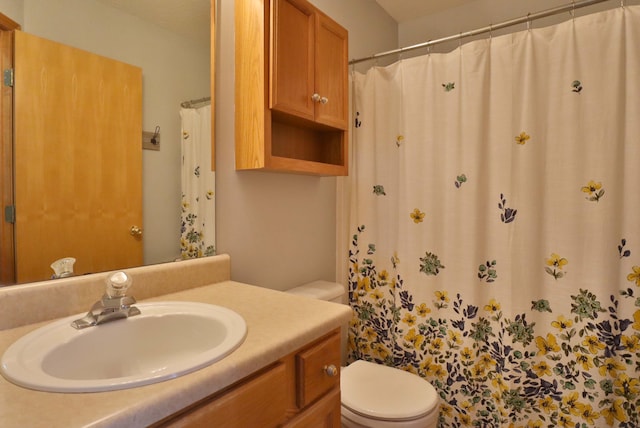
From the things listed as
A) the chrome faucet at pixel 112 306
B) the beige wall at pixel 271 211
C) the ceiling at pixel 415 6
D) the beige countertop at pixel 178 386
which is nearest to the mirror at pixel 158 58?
the beige wall at pixel 271 211

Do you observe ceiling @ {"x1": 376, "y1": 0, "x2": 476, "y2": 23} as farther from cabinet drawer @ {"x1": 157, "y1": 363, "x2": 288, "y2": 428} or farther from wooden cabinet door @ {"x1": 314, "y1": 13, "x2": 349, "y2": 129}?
cabinet drawer @ {"x1": 157, "y1": 363, "x2": 288, "y2": 428}

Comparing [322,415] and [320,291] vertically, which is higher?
[320,291]

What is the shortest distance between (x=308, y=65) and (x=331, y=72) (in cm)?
16

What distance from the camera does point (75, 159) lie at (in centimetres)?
89

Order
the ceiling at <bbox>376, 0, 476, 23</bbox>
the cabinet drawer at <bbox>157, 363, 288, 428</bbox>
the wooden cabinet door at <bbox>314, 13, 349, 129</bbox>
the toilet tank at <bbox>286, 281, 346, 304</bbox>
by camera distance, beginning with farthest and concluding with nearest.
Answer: the ceiling at <bbox>376, 0, 476, 23</bbox>
the toilet tank at <bbox>286, 281, 346, 304</bbox>
the wooden cabinet door at <bbox>314, 13, 349, 129</bbox>
the cabinet drawer at <bbox>157, 363, 288, 428</bbox>

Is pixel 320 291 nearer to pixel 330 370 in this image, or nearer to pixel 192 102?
pixel 330 370

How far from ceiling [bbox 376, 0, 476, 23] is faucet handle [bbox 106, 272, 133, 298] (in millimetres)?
2281

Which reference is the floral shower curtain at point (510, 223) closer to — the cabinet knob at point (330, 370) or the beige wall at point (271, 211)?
the beige wall at point (271, 211)

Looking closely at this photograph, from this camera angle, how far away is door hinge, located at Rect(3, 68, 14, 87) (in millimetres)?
785

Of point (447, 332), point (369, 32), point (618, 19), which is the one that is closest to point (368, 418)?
point (447, 332)

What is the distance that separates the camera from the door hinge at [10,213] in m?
0.80

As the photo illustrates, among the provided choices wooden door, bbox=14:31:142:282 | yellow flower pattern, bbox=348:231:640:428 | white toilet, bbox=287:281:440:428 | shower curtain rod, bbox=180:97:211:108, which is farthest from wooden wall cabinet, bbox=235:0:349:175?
yellow flower pattern, bbox=348:231:640:428

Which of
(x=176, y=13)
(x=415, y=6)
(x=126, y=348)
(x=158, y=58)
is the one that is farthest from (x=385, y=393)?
(x=415, y=6)

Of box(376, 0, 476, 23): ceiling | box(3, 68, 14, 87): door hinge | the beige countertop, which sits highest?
box(376, 0, 476, 23): ceiling
